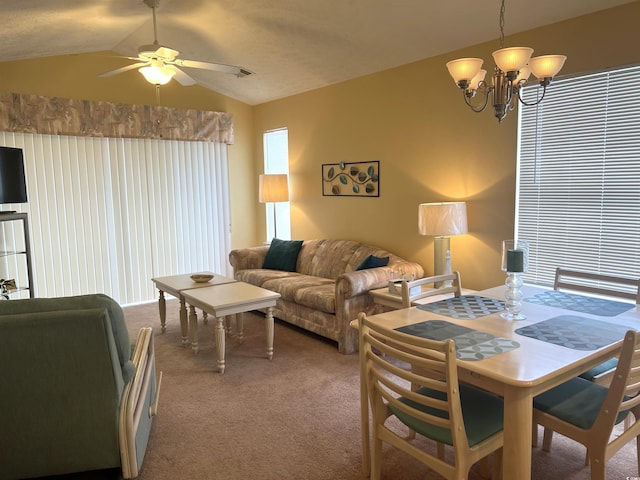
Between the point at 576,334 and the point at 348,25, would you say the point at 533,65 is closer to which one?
the point at 576,334

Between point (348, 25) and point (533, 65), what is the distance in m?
1.99

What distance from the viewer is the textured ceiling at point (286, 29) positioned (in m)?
3.31

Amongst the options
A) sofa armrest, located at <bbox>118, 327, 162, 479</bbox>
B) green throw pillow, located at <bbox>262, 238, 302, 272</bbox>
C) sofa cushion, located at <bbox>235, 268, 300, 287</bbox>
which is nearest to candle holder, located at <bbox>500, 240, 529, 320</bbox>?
sofa armrest, located at <bbox>118, 327, 162, 479</bbox>

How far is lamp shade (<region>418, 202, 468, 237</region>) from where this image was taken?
3.63 meters

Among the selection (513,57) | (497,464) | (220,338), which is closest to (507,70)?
(513,57)

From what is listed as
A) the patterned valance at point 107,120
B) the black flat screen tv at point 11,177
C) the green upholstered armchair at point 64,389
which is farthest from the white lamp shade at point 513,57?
the patterned valance at point 107,120

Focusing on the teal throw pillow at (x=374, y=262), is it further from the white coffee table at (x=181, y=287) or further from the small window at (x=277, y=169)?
the small window at (x=277, y=169)

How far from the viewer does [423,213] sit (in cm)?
372

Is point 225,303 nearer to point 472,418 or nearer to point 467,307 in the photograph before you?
point 467,307

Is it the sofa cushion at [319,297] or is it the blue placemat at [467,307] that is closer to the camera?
the blue placemat at [467,307]

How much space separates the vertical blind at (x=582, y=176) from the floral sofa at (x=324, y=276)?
114 cm

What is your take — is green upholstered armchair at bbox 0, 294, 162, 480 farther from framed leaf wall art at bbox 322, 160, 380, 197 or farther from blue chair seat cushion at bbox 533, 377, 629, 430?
framed leaf wall art at bbox 322, 160, 380, 197

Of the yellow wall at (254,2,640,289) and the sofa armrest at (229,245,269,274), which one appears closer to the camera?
the yellow wall at (254,2,640,289)

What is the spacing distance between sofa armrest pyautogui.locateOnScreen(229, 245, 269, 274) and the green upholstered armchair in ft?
10.8
